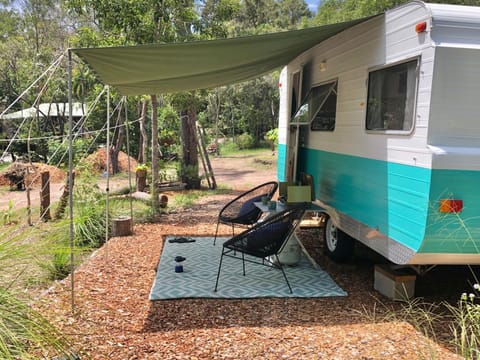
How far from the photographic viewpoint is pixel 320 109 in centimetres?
509

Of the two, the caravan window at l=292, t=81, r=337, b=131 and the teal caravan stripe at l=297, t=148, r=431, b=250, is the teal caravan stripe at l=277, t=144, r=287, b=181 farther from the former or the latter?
the teal caravan stripe at l=297, t=148, r=431, b=250

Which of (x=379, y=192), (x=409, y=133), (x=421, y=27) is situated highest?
(x=421, y=27)

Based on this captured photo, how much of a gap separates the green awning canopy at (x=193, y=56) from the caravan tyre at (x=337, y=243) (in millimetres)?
2108

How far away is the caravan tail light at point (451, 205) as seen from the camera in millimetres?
2943

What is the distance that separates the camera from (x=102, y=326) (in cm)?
326

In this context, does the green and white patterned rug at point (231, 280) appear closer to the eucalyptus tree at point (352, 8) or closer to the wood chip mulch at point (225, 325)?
the wood chip mulch at point (225, 325)

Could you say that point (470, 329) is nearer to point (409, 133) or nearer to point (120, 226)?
point (409, 133)

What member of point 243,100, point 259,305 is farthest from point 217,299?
point 243,100

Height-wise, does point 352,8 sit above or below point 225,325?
above

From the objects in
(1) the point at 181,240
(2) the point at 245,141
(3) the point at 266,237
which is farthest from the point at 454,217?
(2) the point at 245,141

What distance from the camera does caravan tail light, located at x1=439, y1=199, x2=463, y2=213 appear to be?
294 centimetres

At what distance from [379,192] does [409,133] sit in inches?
26.4

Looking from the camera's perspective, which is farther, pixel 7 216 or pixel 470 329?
pixel 7 216

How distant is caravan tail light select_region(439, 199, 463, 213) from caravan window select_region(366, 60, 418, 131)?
24.5 inches
